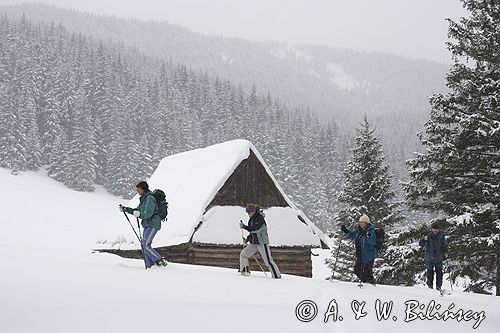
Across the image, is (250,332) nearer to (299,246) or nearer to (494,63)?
(494,63)

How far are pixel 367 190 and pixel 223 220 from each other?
8.15 meters

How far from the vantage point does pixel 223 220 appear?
60.3ft

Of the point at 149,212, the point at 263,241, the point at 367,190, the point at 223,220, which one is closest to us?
the point at 149,212

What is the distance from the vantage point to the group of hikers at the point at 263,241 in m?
11.4

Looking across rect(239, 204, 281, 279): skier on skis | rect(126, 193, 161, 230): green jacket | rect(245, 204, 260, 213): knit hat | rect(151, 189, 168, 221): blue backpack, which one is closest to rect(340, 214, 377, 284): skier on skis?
rect(239, 204, 281, 279): skier on skis

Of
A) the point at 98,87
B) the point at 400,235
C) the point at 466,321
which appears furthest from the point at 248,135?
the point at 466,321

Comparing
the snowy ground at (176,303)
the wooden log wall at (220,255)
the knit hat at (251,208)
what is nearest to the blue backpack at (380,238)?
the snowy ground at (176,303)

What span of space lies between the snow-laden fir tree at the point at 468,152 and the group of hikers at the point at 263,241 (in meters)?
1.03

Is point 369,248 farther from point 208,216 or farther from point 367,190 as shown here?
point 367,190

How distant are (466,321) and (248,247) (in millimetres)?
5175

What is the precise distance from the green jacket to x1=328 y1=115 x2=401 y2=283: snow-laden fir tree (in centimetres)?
1321

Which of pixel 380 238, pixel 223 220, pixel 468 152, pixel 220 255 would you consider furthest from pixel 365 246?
pixel 220 255

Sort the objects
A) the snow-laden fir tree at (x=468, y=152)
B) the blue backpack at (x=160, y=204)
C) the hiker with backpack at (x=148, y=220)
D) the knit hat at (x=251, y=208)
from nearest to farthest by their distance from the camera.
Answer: the hiker with backpack at (x=148, y=220)
the blue backpack at (x=160, y=204)
the knit hat at (x=251, y=208)
the snow-laden fir tree at (x=468, y=152)

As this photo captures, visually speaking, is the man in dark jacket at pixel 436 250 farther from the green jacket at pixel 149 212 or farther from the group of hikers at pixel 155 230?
the green jacket at pixel 149 212
